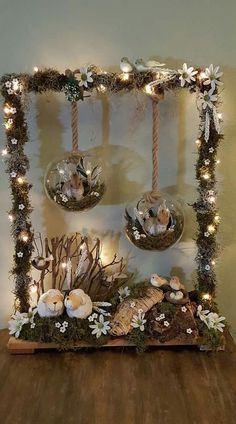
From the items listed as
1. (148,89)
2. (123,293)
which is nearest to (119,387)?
(123,293)

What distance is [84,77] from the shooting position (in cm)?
137

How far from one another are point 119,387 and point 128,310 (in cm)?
27

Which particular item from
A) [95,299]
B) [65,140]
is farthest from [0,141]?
[95,299]

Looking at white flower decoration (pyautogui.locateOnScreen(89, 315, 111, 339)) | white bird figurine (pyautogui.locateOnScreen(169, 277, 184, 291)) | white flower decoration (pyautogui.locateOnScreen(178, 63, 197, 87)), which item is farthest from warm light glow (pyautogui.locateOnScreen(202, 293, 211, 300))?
white flower decoration (pyautogui.locateOnScreen(178, 63, 197, 87))

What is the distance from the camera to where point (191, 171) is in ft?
5.28

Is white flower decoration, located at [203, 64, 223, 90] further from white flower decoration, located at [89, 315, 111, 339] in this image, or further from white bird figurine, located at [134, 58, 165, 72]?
white flower decoration, located at [89, 315, 111, 339]

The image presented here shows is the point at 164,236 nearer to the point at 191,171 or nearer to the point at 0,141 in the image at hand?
the point at 191,171

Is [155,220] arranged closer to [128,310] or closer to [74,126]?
[128,310]

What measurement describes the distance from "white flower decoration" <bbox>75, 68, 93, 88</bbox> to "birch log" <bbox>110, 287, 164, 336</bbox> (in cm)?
72

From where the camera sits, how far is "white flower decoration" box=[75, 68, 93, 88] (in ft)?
4.50

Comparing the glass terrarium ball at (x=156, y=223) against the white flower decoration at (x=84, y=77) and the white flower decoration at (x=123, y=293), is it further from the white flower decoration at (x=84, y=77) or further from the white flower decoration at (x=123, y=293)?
the white flower decoration at (x=84, y=77)

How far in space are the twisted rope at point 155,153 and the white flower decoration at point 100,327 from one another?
1.38ft

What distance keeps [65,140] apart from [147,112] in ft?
1.01

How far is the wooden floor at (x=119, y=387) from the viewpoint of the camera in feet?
3.77
